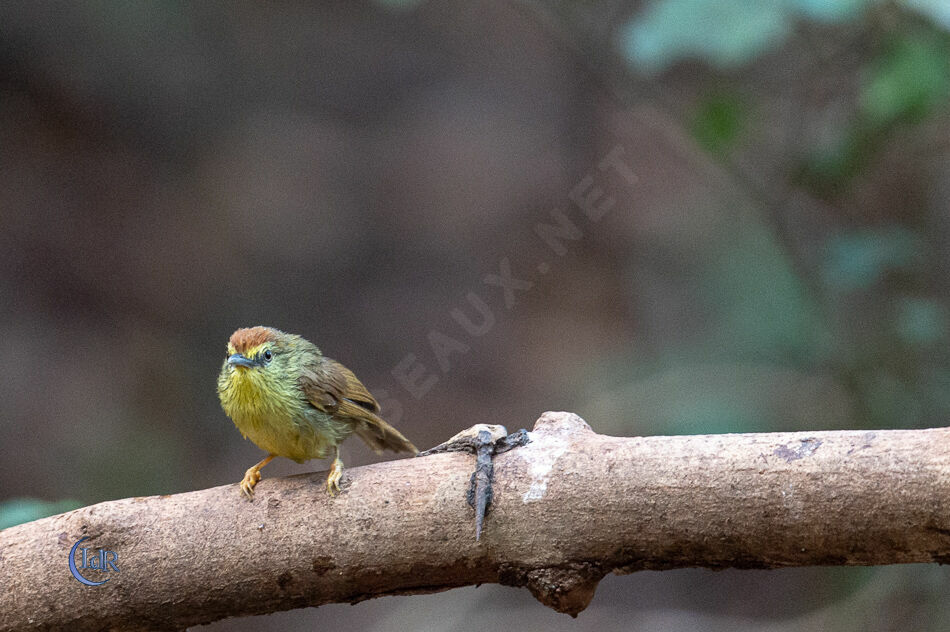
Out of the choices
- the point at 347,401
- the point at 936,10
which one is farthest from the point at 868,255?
the point at 347,401

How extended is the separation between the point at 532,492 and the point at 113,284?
5.03 metres

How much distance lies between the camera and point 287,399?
3.00 m

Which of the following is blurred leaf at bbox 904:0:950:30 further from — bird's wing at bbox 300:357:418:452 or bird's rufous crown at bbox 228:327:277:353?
bird's rufous crown at bbox 228:327:277:353

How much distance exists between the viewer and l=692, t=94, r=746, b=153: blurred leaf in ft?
13.5

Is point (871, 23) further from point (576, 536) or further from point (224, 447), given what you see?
point (224, 447)

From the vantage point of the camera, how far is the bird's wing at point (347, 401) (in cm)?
305

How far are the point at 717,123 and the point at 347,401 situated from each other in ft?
7.12

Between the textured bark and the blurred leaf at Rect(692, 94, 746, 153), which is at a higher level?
the blurred leaf at Rect(692, 94, 746, 153)

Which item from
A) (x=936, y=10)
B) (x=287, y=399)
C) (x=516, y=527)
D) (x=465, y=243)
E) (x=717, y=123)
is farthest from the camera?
(x=465, y=243)

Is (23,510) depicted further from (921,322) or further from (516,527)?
(921,322)

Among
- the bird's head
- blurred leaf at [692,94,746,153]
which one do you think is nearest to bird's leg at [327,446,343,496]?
the bird's head

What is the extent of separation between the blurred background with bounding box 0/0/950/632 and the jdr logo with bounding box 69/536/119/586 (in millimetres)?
2742

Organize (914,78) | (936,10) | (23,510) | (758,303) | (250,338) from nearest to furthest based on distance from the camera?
(23,510), (250,338), (936,10), (914,78), (758,303)

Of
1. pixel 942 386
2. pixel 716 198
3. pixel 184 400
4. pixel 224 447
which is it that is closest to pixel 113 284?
pixel 184 400
